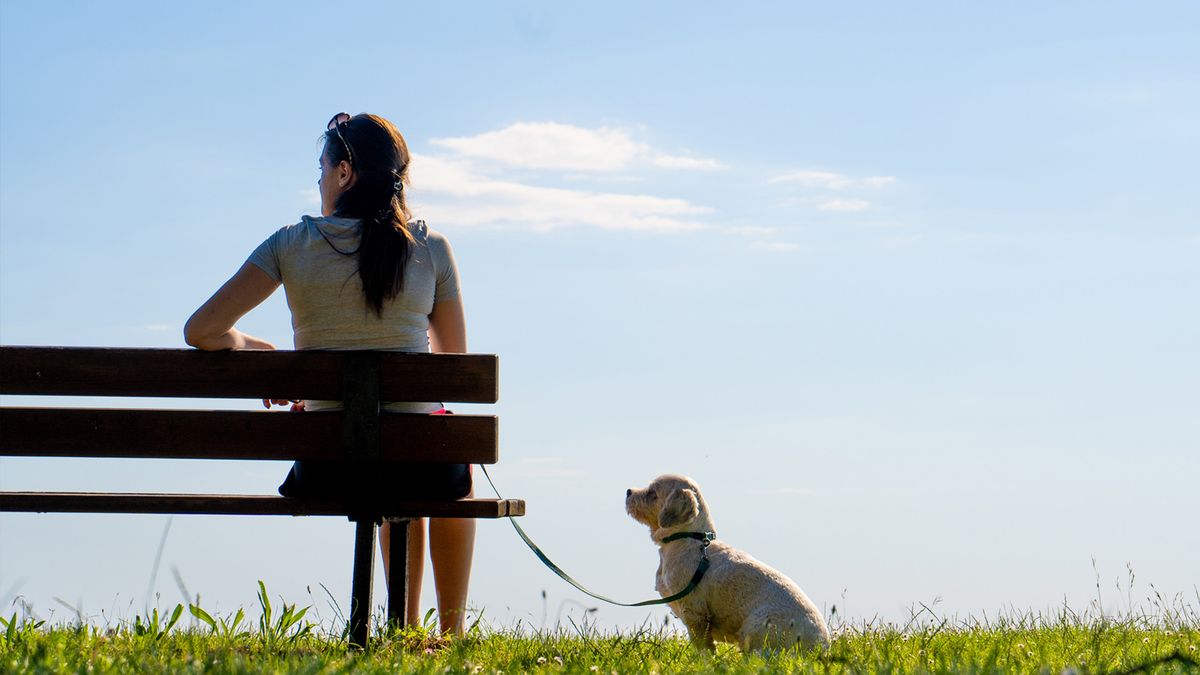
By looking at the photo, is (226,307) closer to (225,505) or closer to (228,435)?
(228,435)

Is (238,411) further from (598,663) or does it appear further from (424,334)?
(598,663)

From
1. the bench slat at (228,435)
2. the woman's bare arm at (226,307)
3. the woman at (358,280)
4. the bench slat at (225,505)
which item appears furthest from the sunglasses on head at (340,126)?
the bench slat at (225,505)

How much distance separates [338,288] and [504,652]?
1.97m

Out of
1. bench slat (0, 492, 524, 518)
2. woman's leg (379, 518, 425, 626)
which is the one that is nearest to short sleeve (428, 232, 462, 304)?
bench slat (0, 492, 524, 518)

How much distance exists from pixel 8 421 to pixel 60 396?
31 cm

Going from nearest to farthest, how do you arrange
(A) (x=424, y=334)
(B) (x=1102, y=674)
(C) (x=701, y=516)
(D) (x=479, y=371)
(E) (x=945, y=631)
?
1. (B) (x=1102, y=674)
2. (D) (x=479, y=371)
3. (A) (x=424, y=334)
4. (C) (x=701, y=516)
5. (E) (x=945, y=631)

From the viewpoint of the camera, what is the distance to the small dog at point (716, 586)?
637cm

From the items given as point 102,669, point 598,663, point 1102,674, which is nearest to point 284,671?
point 102,669

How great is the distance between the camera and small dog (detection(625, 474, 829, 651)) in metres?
6.37

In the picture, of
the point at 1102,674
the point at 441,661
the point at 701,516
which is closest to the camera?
the point at 1102,674

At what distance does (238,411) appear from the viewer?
6039 millimetres

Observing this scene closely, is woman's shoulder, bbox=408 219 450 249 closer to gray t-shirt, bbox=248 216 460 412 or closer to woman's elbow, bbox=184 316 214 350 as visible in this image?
gray t-shirt, bbox=248 216 460 412

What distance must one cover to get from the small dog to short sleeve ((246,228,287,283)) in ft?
8.08

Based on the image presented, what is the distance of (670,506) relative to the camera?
6848 mm
